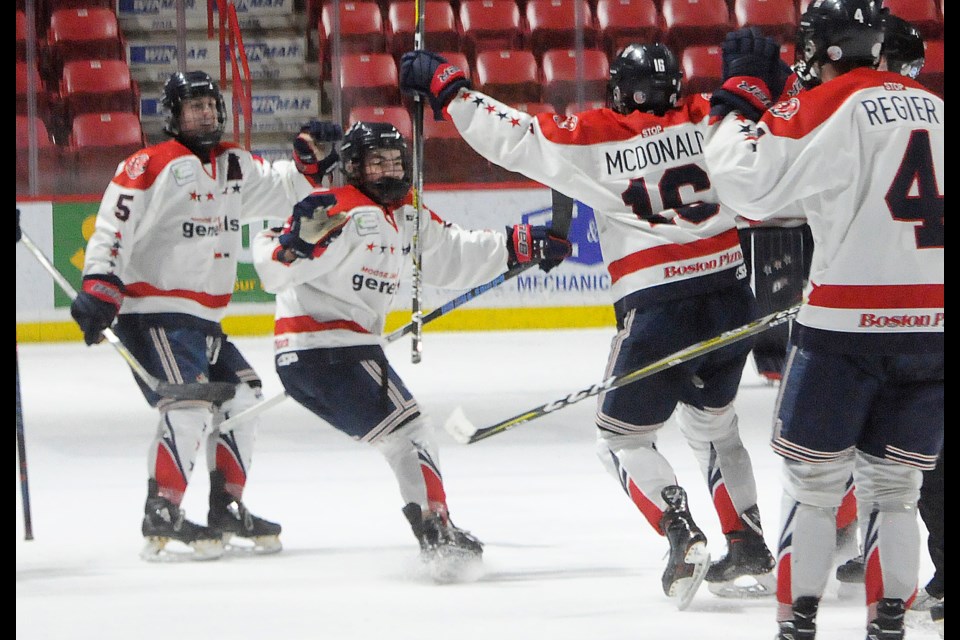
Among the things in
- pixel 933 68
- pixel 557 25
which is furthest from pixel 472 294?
pixel 933 68

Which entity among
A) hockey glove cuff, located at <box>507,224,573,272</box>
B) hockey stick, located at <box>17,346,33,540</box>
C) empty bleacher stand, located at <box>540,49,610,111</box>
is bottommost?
hockey stick, located at <box>17,346,33,540</box>

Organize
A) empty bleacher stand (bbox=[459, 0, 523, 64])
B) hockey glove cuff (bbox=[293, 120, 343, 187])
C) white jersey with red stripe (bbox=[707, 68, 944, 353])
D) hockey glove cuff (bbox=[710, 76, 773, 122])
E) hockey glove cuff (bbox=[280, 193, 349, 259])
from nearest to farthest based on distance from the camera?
white jersey with red stripe (bbox=[707, 68, 944, 353]) → hockey glove cuff (bbox=[710, 76, 773, 122]) → hockey glove cuff (bbox=[280, 193, 349, 259]) → hockey glove cuff (bbox=[293, 120, 343, 187]) → empty bleacher stand (bbox=[459, 0, 523, 64])

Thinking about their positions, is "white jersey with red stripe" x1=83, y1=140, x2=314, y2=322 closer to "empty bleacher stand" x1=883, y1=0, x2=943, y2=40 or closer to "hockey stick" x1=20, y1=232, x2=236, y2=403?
"hockey stick" x1=20, y1=232, x2=236, y2=403

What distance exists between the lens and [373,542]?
12.1 feet

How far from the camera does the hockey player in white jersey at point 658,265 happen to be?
119 inches

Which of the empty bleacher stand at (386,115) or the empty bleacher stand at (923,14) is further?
the empty bleacher stand at (923,14)

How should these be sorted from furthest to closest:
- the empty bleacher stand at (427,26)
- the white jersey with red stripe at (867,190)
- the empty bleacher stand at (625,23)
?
the empty bleacher stand at (427,26) → the empty bleacher stand at (625,23) → the white jersey with red stripe at (867,190)

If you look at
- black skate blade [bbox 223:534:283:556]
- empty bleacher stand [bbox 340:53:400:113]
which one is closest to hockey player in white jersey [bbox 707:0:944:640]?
black skate blade [bbox 223:534:283:556]

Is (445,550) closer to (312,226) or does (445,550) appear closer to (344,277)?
(344,277)

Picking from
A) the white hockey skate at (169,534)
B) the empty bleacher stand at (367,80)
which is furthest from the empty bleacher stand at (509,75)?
the white hockey skate at (169,534)

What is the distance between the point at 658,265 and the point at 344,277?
2.75 ft

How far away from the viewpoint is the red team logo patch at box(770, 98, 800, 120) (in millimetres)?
2344

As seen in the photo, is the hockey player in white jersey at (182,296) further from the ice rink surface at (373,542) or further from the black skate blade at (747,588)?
the black skate blade at (747,588)

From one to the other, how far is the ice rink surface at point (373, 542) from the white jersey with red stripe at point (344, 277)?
613 mm
